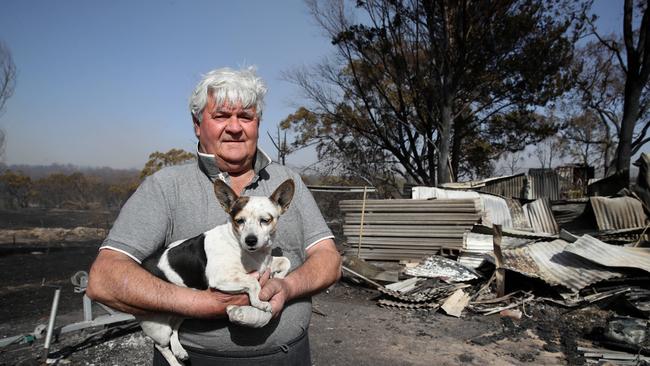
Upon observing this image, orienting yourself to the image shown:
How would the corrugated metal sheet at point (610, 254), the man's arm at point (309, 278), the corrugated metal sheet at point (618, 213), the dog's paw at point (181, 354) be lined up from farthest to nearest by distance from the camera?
the corrugated metal sheet at point (618, 213), the corrugated metal sheet at point (610, 254), the dog's paw at point (181, 354), the man's arm at point (309, 278)

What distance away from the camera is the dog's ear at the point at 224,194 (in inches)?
76.3

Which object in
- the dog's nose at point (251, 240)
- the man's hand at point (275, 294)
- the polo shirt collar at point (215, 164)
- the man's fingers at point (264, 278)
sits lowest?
the man's hand at point (275, 294)

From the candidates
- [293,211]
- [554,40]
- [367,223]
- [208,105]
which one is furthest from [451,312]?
[554,40]

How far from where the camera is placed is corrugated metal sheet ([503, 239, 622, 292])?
785 cm

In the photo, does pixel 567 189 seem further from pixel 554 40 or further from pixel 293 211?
pixel 293 211

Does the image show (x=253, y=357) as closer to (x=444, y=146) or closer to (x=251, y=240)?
(x=251, y=240)

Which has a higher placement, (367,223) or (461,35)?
(461,35)

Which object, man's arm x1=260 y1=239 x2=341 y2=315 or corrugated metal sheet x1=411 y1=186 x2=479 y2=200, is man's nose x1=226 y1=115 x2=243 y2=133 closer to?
man's arm x1=260 y1=239 x2=341 y2=315

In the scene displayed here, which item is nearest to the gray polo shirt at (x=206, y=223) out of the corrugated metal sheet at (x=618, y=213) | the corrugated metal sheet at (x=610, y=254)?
the corrugated metal sheet at (x=610, y=254)

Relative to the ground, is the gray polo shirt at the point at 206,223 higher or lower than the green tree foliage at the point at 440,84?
lower

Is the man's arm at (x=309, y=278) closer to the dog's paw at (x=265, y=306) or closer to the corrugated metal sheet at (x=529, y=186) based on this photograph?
the dog's paw at (x=265, y=306)

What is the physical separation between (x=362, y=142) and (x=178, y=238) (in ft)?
60.1

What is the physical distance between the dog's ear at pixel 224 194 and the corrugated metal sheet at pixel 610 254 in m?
8.43

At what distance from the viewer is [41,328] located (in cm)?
498
